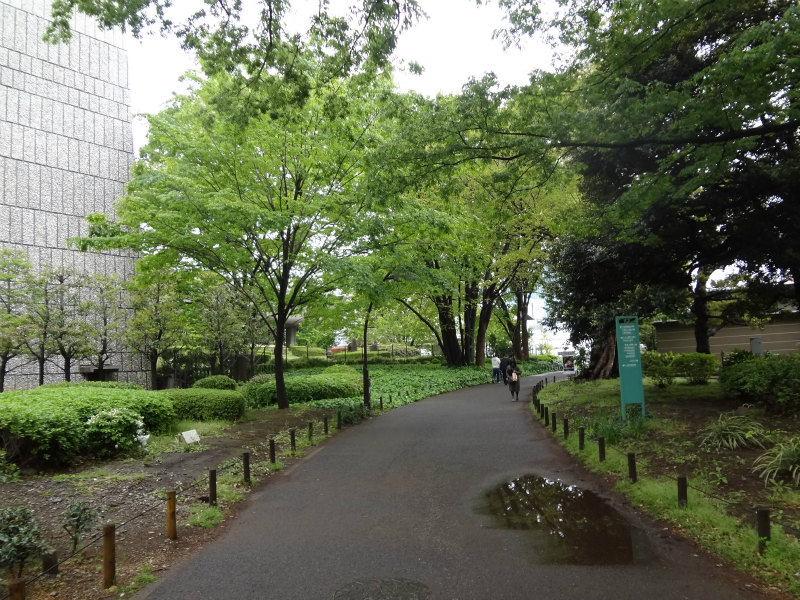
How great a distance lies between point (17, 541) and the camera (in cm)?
464

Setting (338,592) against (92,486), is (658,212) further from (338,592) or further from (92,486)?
(92,486)

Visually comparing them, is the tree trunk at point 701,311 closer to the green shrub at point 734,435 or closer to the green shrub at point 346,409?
the green shrub at point 734,435

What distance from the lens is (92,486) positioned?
751 centimetres

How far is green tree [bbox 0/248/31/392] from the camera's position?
18.7 meters

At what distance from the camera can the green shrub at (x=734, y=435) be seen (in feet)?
26.2

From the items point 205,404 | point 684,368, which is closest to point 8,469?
point 205,404

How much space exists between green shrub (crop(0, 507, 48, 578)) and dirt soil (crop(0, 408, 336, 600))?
190mm

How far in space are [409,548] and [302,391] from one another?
13.7 metres

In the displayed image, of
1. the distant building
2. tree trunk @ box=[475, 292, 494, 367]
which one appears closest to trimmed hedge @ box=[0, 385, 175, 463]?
the distant building

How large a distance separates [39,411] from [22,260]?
1611 cm

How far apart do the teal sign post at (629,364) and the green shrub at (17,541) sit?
9944 mm

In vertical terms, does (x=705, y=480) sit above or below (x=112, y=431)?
below

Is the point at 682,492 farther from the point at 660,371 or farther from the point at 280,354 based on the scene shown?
→ the point at 280,354

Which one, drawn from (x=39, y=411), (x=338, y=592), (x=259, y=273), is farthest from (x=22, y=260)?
(x=338, y=592)
